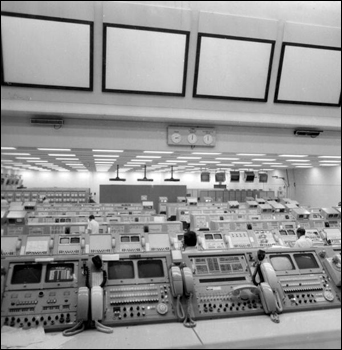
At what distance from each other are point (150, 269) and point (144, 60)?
170cm

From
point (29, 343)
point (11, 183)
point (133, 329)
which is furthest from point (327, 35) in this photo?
point (29, 343)

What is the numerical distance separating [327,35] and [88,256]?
2.50 metres

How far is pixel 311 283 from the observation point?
2.95 metres

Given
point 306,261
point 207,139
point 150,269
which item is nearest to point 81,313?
point 150,269

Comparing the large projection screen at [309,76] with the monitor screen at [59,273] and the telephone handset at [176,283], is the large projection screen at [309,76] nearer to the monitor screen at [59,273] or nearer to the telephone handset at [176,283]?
the telephone handset at [176,283]

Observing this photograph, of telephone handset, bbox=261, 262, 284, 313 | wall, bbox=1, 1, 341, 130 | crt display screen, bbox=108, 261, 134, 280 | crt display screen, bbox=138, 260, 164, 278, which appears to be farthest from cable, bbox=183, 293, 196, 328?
wall, bbox=1, 1, 341, 130

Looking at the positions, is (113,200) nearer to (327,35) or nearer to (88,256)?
(88,256)

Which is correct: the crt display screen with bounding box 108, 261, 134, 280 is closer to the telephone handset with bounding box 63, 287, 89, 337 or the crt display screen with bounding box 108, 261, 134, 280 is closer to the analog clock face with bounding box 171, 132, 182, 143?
the telephone handset with bounding box 63, 287, 89, 337

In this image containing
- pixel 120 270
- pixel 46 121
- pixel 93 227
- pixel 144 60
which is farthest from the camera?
pixel 93 227

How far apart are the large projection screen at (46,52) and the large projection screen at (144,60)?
14 cm

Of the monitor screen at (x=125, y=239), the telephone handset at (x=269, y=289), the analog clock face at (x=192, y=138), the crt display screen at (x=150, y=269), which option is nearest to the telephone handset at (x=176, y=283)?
the crt display screen at (x=150, y=269)

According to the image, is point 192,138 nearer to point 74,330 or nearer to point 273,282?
point 273,282

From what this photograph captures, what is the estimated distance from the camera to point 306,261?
3.14m

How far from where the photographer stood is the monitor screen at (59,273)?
265 cm
